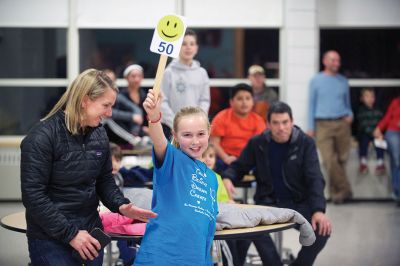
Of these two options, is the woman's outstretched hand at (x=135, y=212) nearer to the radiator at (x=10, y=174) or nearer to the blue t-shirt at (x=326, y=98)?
the blue t-shirt at (x=326, y=98)

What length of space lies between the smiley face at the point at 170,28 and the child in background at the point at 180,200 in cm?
33

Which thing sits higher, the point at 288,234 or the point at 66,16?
the point at 66,16

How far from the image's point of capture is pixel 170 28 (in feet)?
10.8

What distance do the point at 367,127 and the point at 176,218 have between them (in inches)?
262

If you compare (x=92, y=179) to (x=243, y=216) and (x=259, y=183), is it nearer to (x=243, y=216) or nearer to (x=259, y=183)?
(x=243, y=216)

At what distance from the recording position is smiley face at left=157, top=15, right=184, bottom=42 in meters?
3.28

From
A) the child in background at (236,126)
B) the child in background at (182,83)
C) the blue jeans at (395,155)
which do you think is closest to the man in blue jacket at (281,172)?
the child in background at (182,83)

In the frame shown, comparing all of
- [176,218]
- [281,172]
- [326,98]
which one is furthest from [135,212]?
[326,98]

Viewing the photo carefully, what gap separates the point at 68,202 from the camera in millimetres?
3143

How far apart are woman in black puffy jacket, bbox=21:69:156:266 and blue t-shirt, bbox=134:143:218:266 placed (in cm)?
9

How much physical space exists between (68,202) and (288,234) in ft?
14.6

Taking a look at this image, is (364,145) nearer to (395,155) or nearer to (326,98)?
(395,155)

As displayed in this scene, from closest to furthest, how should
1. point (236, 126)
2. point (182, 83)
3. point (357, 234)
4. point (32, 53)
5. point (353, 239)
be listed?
point (182, 83) → point (236, 126) → point (353, 239) → point (357, 234) → point (32, 53)

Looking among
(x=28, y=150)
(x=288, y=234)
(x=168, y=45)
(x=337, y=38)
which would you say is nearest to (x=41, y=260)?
(x=28, y=150)
